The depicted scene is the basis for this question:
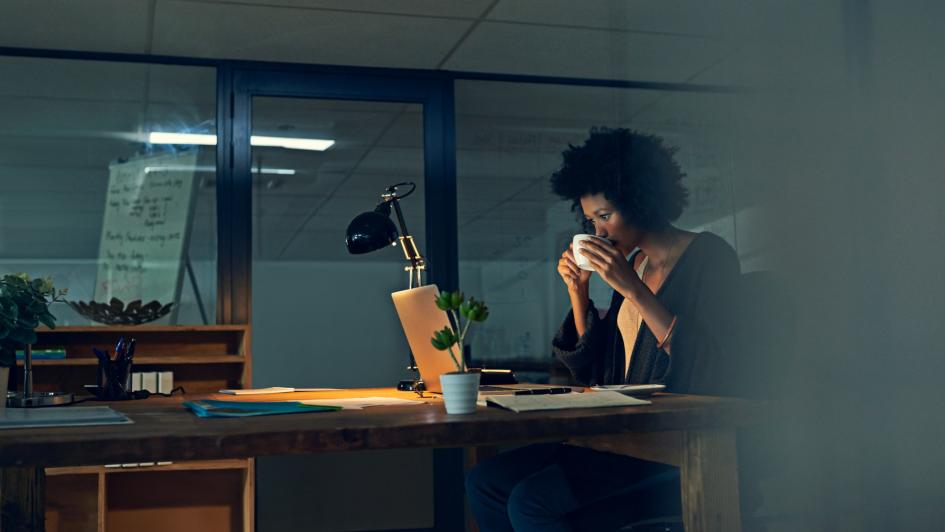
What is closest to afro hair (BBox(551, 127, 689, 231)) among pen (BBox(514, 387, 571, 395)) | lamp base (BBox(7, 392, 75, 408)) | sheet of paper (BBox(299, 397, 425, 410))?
pen (BBox(514, 387, 571, 395))

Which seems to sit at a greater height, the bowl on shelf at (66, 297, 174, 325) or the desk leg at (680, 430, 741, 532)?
the bowl on shelf at (66, 297, 174, 325)

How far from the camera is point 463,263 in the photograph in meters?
4.19

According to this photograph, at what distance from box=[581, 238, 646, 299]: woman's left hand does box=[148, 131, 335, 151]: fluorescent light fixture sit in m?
2.28

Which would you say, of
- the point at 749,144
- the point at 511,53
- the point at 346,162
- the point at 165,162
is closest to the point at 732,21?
the point at 749,144

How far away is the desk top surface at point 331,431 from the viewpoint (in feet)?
3.61

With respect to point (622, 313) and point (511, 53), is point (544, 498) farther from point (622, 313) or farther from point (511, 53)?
point (511, 53)

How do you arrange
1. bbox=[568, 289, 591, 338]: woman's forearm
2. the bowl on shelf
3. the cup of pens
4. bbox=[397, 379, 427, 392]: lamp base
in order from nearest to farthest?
bbox=[397, 379, 427, 392]: lamp base
bbox=[568, 289, 591, 338]: woman's forearm
the cup of pens
the bowl on shelf

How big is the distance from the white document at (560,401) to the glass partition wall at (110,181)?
8.51 feet

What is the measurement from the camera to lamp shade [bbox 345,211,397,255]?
226cm

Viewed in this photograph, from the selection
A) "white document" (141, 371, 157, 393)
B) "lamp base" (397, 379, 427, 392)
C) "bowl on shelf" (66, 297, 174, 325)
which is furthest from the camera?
"bowl on shelf" (66, 297, 174, 325)

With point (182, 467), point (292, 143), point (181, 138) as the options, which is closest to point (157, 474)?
point (182, 467)

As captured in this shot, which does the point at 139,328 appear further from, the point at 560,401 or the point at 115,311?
the point at 560,401

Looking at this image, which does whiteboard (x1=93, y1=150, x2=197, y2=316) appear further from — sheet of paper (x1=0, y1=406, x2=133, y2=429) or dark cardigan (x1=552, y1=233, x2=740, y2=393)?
sheet of paper (x1=0, y1=406, x2=133, y2=429)

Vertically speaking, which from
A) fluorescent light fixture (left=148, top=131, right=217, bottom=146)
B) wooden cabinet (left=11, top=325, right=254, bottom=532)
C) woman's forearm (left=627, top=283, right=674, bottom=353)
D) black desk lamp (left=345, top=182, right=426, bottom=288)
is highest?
fluorescent light fixture (left=148, top=131, right=217, bottom=146)
